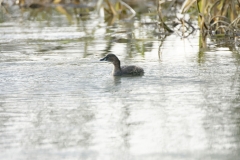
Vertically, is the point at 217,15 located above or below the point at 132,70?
above

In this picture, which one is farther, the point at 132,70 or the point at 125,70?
the point at 125,70

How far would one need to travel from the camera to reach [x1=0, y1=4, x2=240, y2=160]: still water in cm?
641

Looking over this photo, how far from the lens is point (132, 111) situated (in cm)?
773

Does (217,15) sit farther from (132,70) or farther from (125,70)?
(132,70)

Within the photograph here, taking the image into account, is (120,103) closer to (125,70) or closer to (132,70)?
(132,70)

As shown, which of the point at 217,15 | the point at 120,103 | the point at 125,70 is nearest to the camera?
the point at 120,103

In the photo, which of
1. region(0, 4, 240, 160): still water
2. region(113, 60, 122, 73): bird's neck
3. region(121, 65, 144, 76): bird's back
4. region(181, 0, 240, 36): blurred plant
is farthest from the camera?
region(181, 0, 240, 36): blurred plant

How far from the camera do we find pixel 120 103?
816 cm

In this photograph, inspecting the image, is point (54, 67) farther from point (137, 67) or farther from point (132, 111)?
point (132, 111)

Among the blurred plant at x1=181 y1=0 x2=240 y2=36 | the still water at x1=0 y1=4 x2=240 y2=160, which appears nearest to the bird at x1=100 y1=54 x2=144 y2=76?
the still water at x1=0 y1=4 x2=240 y2=160

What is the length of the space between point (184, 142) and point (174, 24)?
10153 millimetres

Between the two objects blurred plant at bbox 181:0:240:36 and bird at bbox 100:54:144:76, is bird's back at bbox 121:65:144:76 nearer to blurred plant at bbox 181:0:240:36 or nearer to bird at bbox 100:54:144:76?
bird at bbox 100:54:144:76

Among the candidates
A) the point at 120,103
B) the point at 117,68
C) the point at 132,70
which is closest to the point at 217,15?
the point at 117,68

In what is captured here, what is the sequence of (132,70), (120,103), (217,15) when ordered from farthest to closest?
(217,15)
(132,70)
(120,103)
